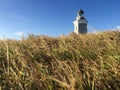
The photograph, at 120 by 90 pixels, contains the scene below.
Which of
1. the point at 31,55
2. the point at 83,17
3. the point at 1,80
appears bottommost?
the point at 1,80

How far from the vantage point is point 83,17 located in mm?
16781

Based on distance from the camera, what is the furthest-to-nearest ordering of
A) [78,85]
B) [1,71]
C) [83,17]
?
1. [83,17]
2. [1,71]
3. [78,85]

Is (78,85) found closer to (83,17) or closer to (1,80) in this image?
(1,80)

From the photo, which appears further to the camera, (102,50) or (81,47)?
(81,47)

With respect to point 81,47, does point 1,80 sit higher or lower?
lower

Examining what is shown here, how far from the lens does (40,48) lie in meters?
4.25

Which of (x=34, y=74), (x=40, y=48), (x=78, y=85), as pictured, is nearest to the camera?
(x=78, y=85)

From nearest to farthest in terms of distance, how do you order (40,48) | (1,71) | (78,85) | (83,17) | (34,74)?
(78,85), (34,74), (1,71), (40,48), (83,17)

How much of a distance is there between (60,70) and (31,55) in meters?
1.31

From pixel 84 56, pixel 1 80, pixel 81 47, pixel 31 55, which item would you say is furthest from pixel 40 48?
pixel 1 80

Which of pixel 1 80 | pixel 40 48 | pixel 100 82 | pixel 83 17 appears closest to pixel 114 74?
pixel 100 82

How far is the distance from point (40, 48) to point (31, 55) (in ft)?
1.79

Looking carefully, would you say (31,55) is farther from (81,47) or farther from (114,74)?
(114,74)

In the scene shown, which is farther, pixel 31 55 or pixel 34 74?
pixel 31 55
